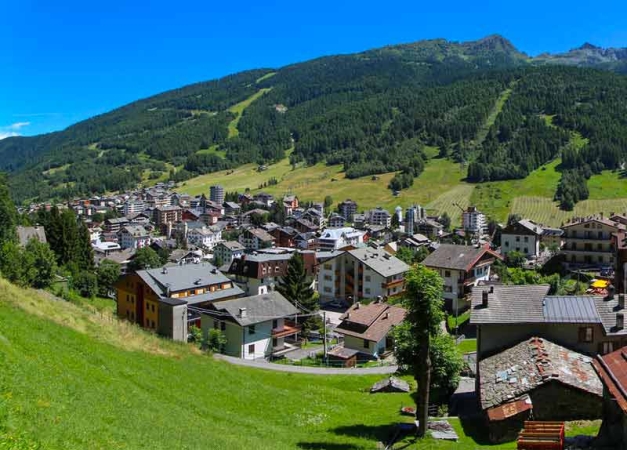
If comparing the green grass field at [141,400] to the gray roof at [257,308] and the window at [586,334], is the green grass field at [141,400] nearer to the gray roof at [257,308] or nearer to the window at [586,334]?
the window at [586,334]

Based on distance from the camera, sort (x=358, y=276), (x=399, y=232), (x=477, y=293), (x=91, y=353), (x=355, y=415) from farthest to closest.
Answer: (x=399, y=232)
(x=358, y=276)
(x=477, y=293)
(x=355, y=415)
(x=91, y=353)

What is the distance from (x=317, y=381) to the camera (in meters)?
Result: 41.0

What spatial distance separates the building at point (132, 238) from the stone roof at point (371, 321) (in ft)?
401

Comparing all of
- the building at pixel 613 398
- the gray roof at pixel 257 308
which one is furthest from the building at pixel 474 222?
the building at pixel 613 398

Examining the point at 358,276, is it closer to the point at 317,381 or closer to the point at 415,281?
the point at 317,381

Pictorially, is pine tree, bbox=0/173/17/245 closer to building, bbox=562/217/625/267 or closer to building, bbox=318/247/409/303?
building, bbox=318/247/409/303

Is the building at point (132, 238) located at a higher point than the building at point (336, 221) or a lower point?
lower

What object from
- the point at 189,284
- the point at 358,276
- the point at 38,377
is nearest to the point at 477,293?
the point at 38,377

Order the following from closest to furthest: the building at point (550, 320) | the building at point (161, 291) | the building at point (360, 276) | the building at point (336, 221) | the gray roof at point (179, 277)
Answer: the building at point (550, 320) < the building at point (161, 291) < the gray roof at point (179, 277) < the building at point (360, 276) < the building at point (336, 221)

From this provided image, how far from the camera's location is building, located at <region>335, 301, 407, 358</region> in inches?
2197

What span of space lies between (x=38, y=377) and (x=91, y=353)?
20.4 ft

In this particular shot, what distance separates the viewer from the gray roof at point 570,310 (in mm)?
32013

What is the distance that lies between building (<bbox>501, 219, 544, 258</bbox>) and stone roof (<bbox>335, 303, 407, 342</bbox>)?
6391 cm

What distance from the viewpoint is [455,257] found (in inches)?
3147
